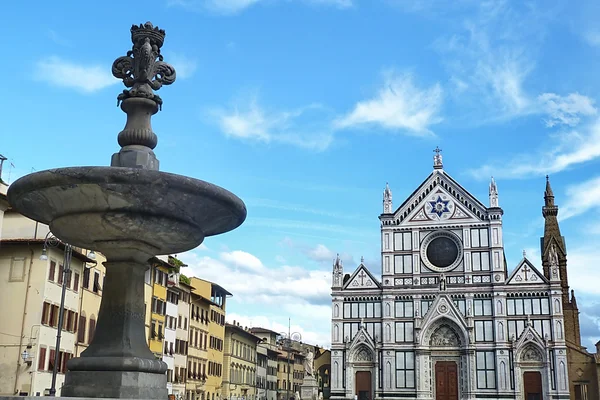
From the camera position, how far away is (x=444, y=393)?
208ft

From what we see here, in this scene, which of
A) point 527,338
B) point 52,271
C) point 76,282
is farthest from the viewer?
point 527,338

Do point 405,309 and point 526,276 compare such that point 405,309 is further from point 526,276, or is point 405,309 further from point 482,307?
point 526,276

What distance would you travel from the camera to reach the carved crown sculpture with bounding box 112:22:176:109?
12.8 m

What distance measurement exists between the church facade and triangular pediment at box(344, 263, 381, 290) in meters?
0.11

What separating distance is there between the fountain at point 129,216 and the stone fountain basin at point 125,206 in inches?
0.6

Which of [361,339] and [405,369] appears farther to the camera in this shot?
[361,339]

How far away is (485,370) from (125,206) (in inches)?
2266

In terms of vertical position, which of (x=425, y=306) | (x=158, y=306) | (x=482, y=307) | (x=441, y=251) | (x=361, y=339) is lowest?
(x=361, y=339)

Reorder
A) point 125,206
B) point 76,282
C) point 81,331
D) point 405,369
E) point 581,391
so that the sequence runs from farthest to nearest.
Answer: point 405,369 → point 581,391 → point 81,331 → point 76,282 → point 125,206

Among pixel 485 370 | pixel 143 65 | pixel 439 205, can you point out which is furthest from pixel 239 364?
pixel 143 65

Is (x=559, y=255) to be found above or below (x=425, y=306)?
above

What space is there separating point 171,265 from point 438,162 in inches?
1250

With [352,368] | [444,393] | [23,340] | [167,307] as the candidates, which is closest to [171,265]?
[167,307]

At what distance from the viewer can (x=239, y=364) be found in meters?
73.9
